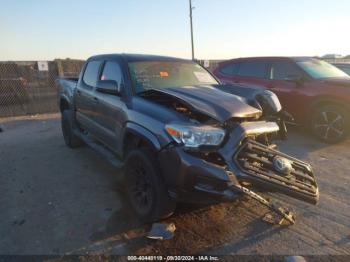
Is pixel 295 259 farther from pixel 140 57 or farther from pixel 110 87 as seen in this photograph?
pixel 140 57

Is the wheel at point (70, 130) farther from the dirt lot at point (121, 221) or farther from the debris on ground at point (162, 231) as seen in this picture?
the debris on ground at point (162, 231)

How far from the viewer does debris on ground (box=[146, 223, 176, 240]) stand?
10.7 feet

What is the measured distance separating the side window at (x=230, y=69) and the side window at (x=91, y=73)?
4438mm

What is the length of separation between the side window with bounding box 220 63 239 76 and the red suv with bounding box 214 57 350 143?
31 centimetres

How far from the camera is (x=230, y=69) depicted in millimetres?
9016

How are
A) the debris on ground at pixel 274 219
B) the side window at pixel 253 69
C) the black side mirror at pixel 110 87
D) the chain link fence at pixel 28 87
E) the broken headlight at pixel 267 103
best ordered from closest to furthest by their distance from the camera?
the debris on ground at pixel 274 219 → the broken headlight at pixel 267 103 → the black side mirror at pixel 110 87 → the side window at pixel 253 69 → the chain link fence at pixel 28 87

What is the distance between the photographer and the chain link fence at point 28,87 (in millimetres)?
11992

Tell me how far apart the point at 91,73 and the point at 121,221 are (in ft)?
9.25

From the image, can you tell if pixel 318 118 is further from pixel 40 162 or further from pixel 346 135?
pixel 40 162

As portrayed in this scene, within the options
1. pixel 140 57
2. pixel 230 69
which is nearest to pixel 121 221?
pixel 140 57

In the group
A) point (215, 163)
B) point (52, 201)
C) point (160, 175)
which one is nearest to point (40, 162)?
point (52, 201)

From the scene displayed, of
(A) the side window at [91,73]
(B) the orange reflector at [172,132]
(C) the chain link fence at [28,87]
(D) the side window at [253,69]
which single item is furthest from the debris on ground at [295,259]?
(C) the chain link fence at [28,87]

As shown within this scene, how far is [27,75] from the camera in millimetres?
13273

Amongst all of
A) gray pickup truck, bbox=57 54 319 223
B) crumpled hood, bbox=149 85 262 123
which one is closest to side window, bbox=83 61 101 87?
gray pickup truck, bbox=57 54 319 223
